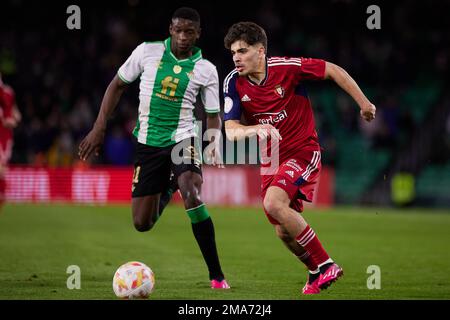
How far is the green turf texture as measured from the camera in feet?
26.0

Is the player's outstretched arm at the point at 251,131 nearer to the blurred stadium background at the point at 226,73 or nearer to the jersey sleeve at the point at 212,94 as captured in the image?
the jersey sleeve at the point at 212,94

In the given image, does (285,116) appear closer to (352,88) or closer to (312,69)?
(312,69)

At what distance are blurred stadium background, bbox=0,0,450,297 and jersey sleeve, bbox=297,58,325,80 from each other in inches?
513

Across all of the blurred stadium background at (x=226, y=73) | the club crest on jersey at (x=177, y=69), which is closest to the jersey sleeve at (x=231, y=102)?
the club crest on jersey at (x=177, y=69)

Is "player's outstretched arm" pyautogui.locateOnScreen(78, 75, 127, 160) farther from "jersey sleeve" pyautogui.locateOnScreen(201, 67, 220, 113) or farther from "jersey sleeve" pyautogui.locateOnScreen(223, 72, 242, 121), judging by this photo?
"jersey sleeve" pyautogui.locateOnScreen(223, 72, 242, 121)

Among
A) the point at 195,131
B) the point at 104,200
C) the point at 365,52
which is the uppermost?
the point at 365,52

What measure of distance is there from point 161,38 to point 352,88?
17983 millimetres

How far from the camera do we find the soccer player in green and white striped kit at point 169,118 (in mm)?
8250

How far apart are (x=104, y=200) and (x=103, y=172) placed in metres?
0.69

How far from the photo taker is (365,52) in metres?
26.4

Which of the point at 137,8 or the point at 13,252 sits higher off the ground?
the point at 137,8

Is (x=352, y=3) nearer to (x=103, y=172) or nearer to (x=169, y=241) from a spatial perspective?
(x=103, y=172)

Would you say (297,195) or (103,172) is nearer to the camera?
(297,195)
